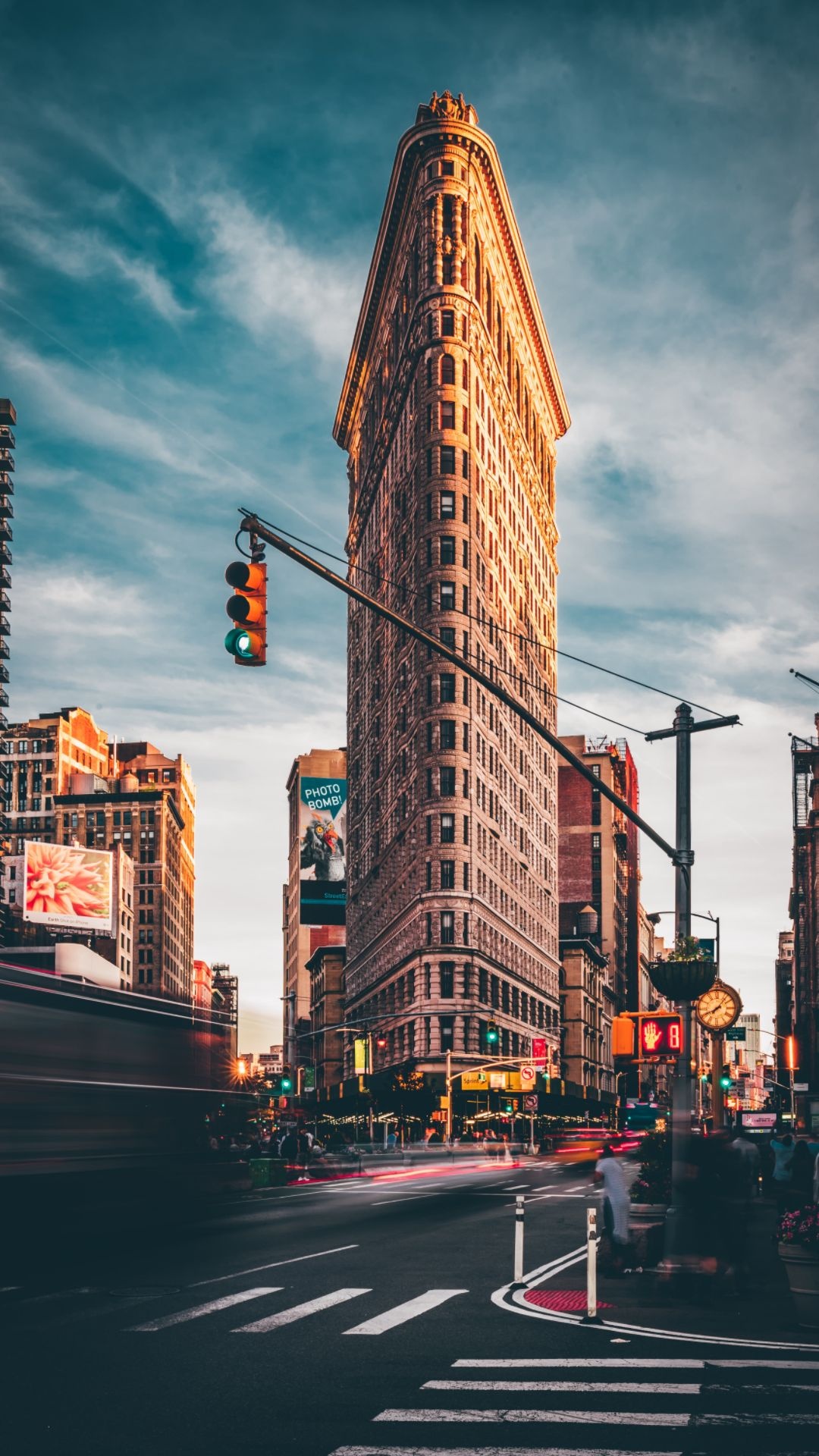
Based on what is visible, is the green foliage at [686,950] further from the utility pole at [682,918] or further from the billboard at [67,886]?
the billboard at [67,886]

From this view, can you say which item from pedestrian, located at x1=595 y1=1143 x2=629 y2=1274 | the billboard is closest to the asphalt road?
pedestrian, located at x1=595 y1=1143 x2=629 y2=1274

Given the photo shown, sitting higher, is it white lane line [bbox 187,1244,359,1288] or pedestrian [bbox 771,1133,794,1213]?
white lane line [bbox 187,1244,359,1288]

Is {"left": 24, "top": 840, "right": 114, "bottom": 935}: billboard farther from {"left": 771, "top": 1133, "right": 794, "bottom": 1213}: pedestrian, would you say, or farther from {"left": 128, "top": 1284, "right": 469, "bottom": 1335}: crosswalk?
{"left": 128, "top": 1284, "right": 469, "bottom": 1335}: crosswalk

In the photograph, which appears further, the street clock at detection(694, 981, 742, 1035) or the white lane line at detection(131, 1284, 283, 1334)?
the street clock at detection(694, 981, 742, 1035)

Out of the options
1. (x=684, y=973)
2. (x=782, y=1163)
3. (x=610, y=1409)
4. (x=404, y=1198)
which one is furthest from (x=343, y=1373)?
(x=404, y=1198)

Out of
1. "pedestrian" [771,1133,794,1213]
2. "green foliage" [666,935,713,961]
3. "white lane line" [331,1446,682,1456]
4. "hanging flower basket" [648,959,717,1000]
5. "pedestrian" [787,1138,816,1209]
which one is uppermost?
"green foliage" [666,935,713,961]

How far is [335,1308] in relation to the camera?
17.0 metres

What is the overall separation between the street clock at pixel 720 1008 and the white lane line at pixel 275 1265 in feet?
30.5

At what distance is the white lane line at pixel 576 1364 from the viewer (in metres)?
12.7

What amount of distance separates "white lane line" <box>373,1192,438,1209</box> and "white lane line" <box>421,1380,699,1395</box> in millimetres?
27540

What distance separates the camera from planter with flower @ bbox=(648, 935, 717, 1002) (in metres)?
19.5

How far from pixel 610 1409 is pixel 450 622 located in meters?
86.7

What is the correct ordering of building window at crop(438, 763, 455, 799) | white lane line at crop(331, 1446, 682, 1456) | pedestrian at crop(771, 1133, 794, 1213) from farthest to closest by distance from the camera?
building window at crop(438, 763, 455, 799) → pedestrian at crop(771, 1133, 794, 1213) → white lane line at crop(331, 1446, 682, 1456)

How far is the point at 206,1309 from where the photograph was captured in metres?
16.7
